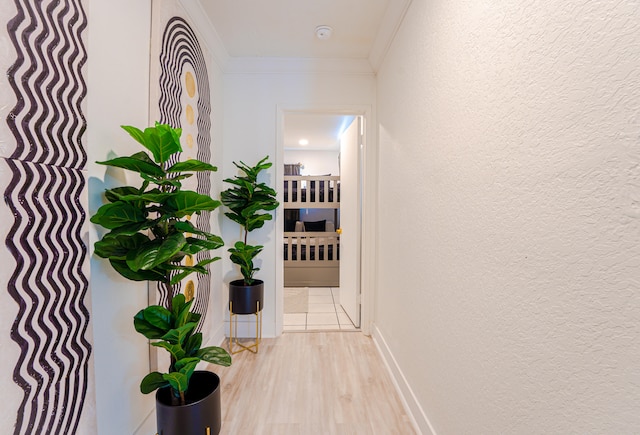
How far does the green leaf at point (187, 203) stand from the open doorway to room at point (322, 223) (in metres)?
1.65

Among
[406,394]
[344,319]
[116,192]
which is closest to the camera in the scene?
[116,192]

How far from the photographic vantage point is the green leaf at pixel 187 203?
110cm

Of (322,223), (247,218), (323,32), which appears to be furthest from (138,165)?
(322,223)

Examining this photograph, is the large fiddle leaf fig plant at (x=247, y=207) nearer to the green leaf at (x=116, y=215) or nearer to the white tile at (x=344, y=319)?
the white tile at (x=344, y=319)

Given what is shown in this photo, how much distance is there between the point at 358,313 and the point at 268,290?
3.04ft

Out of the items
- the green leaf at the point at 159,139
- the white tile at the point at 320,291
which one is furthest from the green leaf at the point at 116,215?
the white tile at the point at 320,291

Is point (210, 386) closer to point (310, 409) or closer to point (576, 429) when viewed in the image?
point (310, 409)

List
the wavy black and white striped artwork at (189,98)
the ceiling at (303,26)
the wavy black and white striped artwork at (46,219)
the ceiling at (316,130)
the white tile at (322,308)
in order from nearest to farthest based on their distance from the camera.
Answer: the wavy black and white striped artwork at (46,219), the wavy black and white striped artwork at (189,98), the ceiling at (303,26), the white tile at (322,308), the ceiling at (316,130)

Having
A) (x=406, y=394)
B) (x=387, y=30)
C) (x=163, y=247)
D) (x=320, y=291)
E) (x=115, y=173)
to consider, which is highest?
(x=387, y=30)

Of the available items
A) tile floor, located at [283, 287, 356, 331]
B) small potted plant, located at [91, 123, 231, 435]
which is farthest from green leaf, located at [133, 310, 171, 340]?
tile floor, located at [283, 287, 356, 331]

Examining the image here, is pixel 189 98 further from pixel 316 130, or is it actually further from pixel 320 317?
pixel 316 130

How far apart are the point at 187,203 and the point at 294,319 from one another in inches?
96.7

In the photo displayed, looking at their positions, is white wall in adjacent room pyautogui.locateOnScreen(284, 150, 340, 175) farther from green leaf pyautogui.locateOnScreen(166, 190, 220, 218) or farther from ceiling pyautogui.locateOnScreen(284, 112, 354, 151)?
green leaf pyautogui.locateOnScreen(166, 190, 220, 218)

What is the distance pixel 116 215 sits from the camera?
3.33ft
